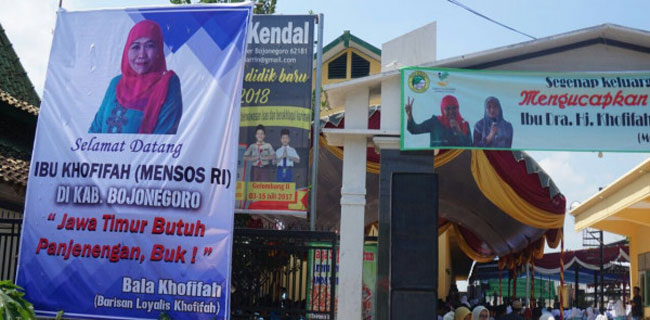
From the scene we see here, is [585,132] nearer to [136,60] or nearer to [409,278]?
[409,278]

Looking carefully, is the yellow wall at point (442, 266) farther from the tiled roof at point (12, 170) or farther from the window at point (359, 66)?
the tiled roof at point (12, 170)

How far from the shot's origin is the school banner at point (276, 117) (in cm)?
949

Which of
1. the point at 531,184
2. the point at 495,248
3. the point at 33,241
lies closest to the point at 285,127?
the point at 33,241

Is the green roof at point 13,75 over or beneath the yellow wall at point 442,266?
over

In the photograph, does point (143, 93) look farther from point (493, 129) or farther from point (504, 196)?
point (504, 196)

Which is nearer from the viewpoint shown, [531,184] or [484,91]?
[484,91]

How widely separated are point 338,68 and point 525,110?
47.4ft

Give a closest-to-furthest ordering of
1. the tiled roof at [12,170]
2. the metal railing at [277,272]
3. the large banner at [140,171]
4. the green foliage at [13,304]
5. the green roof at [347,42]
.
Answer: the green foliage at [13,304]
the large banner at [140,171]
the metal railing at [277,272]
the tiled roof at [12,170]
the green roof at [347,42]

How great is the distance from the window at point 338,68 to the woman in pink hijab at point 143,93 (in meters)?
14.4

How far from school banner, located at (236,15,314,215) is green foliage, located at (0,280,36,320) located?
2838mm

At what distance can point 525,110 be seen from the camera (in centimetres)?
936

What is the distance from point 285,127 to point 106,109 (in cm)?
234

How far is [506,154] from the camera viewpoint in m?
12.3

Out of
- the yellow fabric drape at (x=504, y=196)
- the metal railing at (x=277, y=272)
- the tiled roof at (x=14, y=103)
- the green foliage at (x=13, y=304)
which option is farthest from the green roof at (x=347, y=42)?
the green foliage at (x=13, y=304)
